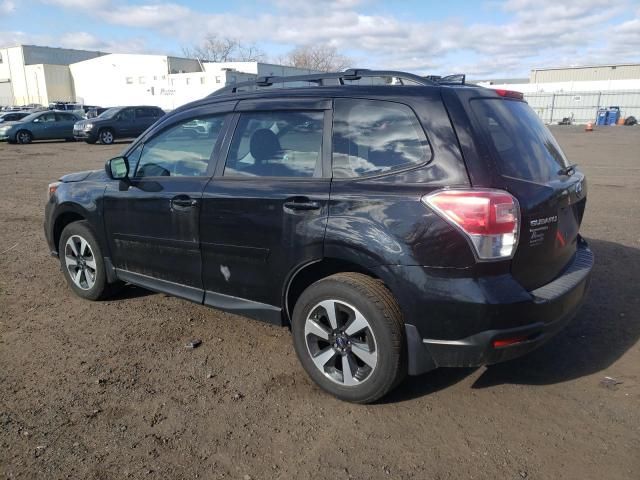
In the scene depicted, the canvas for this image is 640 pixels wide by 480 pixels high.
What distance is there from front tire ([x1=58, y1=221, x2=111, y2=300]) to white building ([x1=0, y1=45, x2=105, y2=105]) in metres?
70.0

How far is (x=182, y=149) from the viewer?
13.6 ft

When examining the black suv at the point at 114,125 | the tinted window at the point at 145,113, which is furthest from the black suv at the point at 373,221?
the tinted window at the point at 145,113

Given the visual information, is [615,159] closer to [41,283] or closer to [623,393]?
[623,393]

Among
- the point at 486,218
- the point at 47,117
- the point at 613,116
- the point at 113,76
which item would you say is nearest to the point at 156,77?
the point at 113,76

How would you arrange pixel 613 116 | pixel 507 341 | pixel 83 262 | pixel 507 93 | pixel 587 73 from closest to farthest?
pixel 507 341
pixel 507 93
pixel 83 262
pixel 613 116
pixel 587 73

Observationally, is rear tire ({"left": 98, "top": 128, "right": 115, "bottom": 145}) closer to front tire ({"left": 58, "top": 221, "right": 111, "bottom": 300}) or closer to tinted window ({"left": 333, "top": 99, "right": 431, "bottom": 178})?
front tire ({"left": 58, "top": 221, "right": 111, "bottom": 300})

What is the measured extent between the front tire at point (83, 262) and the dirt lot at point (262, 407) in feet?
0.55

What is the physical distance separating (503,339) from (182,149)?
2761 millimetres

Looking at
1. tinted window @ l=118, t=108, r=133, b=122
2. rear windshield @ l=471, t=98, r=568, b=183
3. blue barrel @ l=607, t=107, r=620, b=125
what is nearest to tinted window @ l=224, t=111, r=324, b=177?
rear windshield @ l=471, t=98, r=568, b=183

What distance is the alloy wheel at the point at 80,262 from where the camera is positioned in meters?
4.84

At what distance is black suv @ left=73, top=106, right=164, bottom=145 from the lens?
23.9 meters

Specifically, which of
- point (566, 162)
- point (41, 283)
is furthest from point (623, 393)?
point (41, 283)

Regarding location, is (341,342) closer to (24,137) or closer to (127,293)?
(127,293)

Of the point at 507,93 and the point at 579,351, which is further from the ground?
the point at 507,93
